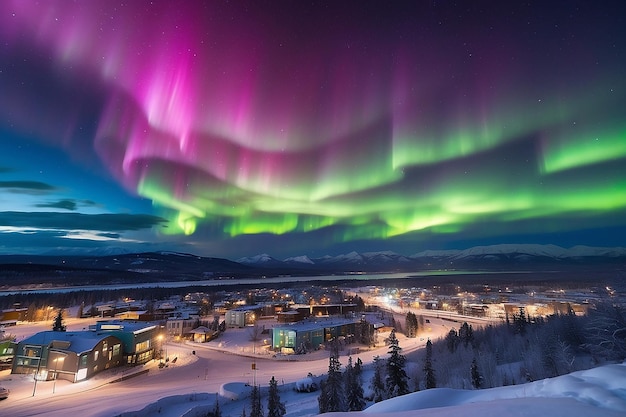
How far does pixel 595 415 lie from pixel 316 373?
145 feet

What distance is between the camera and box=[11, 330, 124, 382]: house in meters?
43.8

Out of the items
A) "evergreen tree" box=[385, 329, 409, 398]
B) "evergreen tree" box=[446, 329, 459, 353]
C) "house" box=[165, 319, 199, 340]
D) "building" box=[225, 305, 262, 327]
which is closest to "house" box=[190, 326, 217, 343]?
"house" box=[165, 319, 199, 340]

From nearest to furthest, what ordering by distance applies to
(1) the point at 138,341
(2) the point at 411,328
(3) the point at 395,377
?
(3) the point at 395,377 → (1) the point at 138,341 → (2) the point at 411,328

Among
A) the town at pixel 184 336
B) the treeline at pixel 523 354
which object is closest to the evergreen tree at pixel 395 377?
the treeline at pixel 523 354

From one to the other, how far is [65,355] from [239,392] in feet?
79.2

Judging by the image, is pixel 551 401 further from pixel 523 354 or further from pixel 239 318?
pixel 239 318

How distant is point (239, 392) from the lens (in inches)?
1544

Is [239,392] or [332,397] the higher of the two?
[332,397]

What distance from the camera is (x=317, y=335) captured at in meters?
70.0

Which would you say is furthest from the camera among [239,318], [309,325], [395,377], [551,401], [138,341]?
[239,318]

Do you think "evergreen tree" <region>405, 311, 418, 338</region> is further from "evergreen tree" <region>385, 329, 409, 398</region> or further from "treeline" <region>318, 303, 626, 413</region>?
"evergreen tree" <region>385, 329, 409, 398</region>

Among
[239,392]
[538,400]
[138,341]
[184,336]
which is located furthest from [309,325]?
[538,400]

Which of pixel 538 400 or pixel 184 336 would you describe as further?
pixel 184 336

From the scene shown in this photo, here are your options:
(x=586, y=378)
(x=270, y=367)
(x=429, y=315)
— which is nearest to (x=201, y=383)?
(x=270, y=367)
